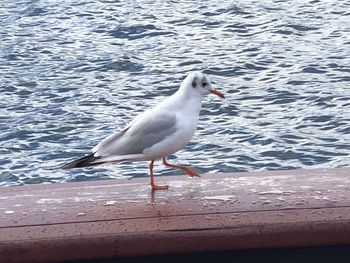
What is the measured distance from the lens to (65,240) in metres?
2.71

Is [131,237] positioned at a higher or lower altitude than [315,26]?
higher

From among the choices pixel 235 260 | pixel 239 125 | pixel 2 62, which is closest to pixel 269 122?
pixel 239 125

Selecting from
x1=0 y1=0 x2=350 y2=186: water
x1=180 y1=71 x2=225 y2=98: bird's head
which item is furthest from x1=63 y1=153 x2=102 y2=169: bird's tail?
x1=0 y1=0 x2=350 y2=186: water

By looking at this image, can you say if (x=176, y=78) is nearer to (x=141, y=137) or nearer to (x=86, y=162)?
(x=141, y=137)

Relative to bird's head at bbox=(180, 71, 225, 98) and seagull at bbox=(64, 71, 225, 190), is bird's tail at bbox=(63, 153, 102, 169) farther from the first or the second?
bird's head at bbox=(180, 71, 225, 98)

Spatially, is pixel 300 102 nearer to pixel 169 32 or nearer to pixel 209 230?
pixel 169 32

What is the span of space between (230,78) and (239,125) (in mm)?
1213

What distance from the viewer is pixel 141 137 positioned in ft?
11.3

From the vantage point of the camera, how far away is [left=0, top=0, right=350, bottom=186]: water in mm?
6363

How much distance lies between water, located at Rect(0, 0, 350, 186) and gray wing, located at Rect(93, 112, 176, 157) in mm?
2473

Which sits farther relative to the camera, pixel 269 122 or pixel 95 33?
pixel 95 33

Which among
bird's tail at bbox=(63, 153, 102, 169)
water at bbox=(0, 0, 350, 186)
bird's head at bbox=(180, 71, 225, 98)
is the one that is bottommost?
water at bbox=(0, 0, 350, 186)

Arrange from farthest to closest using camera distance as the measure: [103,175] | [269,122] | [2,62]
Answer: [2,62] → [269,122] → [103,175]

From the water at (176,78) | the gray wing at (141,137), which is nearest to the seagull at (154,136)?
the gray wing at (141,137)
